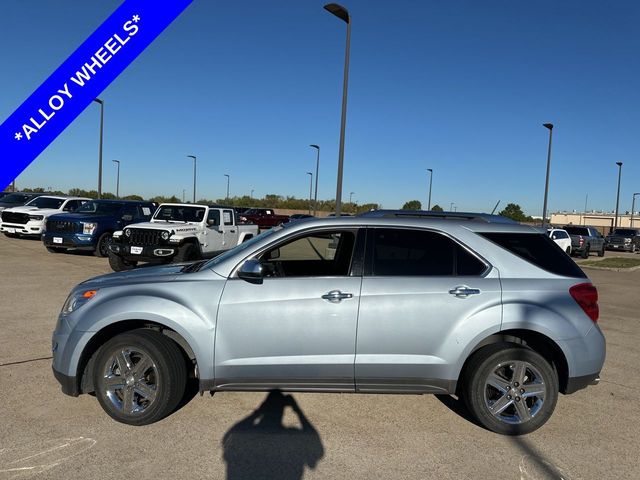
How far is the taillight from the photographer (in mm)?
3943

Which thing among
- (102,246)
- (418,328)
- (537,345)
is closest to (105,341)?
(418,328)

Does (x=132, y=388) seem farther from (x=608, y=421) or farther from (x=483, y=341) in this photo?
(x=608, y=421)

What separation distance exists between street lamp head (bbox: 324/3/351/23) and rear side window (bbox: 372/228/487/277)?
11291 millimetres

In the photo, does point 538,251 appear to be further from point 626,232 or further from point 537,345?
point 626,232

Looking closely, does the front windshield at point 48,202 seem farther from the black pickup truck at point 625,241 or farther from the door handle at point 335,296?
the black pickup truck at point 625,241

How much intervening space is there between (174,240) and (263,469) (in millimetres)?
8855

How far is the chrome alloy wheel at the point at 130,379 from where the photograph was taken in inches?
151

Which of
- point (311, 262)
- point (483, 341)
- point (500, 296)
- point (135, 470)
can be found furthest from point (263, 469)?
point (311, 262)

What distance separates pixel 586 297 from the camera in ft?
13.0

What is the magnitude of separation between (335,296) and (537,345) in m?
1.70

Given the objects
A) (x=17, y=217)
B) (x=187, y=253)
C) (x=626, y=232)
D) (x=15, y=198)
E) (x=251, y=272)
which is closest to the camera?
(x=251, y=272)

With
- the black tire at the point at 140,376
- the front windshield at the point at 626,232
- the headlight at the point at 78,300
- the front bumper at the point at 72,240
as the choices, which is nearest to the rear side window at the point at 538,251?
the black tire at the point at 140,376

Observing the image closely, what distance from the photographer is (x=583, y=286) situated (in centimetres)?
397

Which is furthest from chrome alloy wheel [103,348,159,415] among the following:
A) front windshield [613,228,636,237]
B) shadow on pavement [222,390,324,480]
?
front windshield [613,228,636,237]
